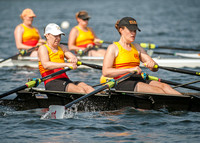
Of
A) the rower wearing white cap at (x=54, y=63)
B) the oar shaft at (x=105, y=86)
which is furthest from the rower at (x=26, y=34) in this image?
the oar shaft at (x=105, y=86)

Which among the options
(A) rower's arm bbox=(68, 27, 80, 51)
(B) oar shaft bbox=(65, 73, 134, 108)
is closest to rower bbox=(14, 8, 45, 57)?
(A) rower's arm bbox=(68, 27, 80, 51)

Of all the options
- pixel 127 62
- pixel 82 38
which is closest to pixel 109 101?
pixel 127 62

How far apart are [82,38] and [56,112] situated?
5.57m

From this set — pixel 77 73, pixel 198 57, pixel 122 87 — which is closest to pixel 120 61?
pixel 122 87

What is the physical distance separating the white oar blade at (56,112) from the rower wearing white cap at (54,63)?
533mm

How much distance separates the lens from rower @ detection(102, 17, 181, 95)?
704cm

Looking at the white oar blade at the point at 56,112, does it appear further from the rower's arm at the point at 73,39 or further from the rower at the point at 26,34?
the rower at the point at 26,34

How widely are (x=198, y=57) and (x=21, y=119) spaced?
771 cm

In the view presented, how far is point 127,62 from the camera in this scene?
7188mm

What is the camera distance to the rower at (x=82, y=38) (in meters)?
12.0

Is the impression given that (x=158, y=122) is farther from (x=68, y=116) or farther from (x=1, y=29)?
(x=1, y=29)

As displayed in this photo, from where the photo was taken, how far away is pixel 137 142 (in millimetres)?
5934

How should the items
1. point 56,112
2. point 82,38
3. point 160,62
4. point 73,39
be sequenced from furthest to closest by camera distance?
1. point 160,62
2. point 82,38
3. point 73,39
4. point 56,112

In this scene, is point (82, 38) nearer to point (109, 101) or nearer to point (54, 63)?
point (54, 63)
